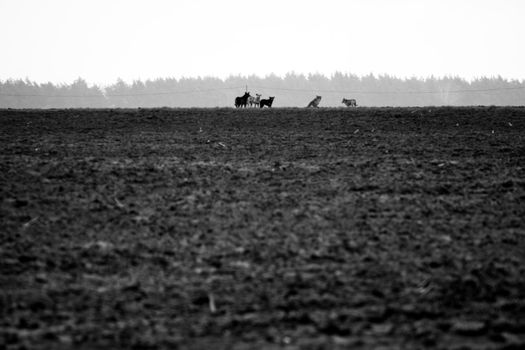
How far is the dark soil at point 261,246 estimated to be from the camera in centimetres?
469

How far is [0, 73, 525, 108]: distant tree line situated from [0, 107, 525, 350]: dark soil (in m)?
121

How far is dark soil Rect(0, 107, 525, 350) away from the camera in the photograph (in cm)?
469

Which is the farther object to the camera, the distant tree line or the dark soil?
the distant tree line

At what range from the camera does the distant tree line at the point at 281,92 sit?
14050cm

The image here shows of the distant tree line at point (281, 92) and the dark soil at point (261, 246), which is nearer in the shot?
the dark soil at point (261, 246)

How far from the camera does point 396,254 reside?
6504mm

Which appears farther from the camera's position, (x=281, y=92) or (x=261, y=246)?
(x=281, y=92)

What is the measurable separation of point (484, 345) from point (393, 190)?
215 inches

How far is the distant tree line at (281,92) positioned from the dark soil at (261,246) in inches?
4748

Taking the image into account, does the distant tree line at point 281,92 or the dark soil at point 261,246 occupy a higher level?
the distant tree line at point 281,92

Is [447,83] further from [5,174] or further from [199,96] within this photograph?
[5,174]

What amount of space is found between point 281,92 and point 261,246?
158 metres

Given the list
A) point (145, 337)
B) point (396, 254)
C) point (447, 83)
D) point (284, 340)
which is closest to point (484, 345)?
point (284, 340)

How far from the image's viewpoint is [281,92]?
16225 cm
